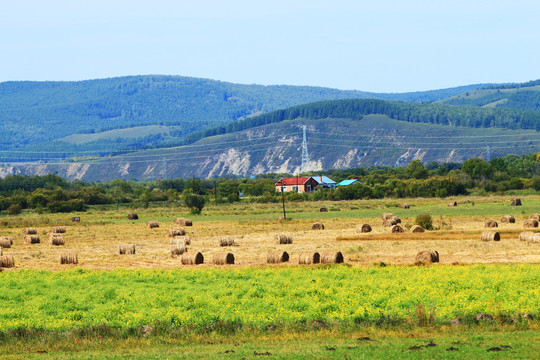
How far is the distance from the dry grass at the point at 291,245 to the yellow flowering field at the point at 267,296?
6618 millimetres

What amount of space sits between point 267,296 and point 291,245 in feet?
82.0

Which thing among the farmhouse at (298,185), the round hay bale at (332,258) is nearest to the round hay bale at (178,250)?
the round hay bale at (332,258)

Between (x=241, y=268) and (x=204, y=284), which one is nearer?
(x=204, y=284)

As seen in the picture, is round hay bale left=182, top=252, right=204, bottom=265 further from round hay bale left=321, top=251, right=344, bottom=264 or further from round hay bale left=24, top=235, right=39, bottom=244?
round hay bale left=24, top=235, right=39, bottom=244

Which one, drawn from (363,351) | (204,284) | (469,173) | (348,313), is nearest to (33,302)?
(204,284)

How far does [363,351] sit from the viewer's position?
2117 cm

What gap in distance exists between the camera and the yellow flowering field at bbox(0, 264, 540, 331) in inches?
1025

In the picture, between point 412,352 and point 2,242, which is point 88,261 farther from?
point 412,352

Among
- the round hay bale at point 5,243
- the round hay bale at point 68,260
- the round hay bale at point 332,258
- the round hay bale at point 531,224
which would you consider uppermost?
the round hay bale at point 5,243

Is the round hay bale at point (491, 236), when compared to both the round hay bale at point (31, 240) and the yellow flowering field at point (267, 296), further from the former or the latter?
the round hay bale at point (31, 240)

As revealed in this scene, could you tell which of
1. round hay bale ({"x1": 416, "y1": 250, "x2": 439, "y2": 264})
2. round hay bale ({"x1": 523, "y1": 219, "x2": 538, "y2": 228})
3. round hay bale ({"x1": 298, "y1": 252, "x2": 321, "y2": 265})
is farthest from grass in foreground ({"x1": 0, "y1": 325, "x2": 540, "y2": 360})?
round hay bale ({"x1": 523, "y1": 219, "x2": 538, "y2": 228})

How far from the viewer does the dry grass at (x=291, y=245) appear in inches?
1738

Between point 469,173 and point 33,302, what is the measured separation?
16295 centimetres

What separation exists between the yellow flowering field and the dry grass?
6618mm
